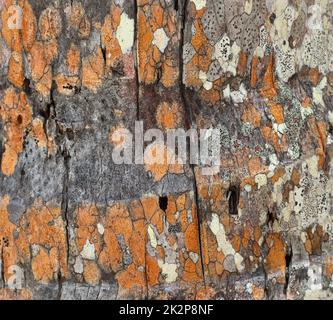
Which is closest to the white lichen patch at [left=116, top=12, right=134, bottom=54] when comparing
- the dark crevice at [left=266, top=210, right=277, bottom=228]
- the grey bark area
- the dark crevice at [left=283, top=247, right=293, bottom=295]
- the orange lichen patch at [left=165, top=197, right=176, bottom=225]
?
the grey bark area

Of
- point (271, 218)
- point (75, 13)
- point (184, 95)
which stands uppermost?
point (75, 13)

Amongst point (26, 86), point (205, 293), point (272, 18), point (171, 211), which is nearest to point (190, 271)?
point (205, 293)

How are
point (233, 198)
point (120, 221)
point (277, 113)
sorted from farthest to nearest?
1. point (277, 113)
2. point (233, 198)
3. point (120, 221)

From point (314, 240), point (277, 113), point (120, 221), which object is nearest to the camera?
Result: point (120, 221)

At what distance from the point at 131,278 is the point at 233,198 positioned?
41 cm

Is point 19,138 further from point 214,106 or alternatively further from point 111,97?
point 214,106

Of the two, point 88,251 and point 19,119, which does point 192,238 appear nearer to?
point 88,251

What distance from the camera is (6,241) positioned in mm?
2590

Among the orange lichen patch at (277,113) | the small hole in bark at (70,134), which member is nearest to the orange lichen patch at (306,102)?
the orange lichen patch at (277,113)

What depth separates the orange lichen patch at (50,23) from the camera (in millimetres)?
2500

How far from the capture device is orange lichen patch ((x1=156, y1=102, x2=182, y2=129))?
2.52 metres

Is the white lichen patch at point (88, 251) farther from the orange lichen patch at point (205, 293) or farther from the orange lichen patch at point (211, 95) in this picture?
the orange lichen patch at point (211, 95)

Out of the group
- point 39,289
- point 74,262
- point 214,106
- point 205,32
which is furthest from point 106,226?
point 205,32

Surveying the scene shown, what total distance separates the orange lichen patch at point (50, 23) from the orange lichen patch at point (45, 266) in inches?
26.0
